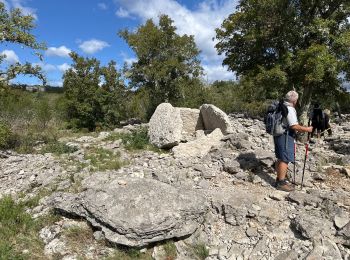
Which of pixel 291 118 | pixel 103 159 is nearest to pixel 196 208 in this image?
pixel 291 118

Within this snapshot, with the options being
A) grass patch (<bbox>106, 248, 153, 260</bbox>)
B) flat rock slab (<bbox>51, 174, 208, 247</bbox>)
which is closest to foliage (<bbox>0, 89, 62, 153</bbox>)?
flat rock slab (<bbox>51, 174, 208, 247</bbox>)

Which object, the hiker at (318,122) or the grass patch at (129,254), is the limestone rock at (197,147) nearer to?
the grass patch at (129,254)

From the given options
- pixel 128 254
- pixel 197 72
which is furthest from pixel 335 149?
pixel 197 72

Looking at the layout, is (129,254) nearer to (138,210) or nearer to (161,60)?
(138,210)

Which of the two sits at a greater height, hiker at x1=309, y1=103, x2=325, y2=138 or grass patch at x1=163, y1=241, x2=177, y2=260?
hiker at x1=309, y1=103, x2=325, y2=138

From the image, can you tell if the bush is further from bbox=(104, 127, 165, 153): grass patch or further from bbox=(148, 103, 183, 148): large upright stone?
bbox=(148, 103, 183, 148): large upright stone

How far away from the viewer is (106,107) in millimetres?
18469

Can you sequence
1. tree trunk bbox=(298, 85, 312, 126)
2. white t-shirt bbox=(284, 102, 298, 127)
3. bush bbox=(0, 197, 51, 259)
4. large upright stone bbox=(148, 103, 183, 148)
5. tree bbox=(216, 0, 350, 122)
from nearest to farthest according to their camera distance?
1. bush bbox=(0, 197, 51, 259)
2. white t-shirt bbox=(284, 102, 298, 127)
3. large upright stone bbox=(148, 103, 183, 148)
4. tree bbox=(216, 0, 350, 122)
5. tree trunk bbox=(298, 85, 312, 126)

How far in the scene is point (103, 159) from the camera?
32.2 ft

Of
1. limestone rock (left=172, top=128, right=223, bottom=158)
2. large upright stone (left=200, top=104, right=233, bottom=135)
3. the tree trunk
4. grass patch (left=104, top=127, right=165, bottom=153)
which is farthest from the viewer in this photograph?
the tree trunk

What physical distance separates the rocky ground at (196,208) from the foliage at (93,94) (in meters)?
9.47

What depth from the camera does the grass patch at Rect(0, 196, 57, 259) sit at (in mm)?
5918

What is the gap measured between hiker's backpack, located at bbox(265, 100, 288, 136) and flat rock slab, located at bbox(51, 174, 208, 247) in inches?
75.8

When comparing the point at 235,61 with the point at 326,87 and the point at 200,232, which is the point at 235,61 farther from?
the point at 200,232
